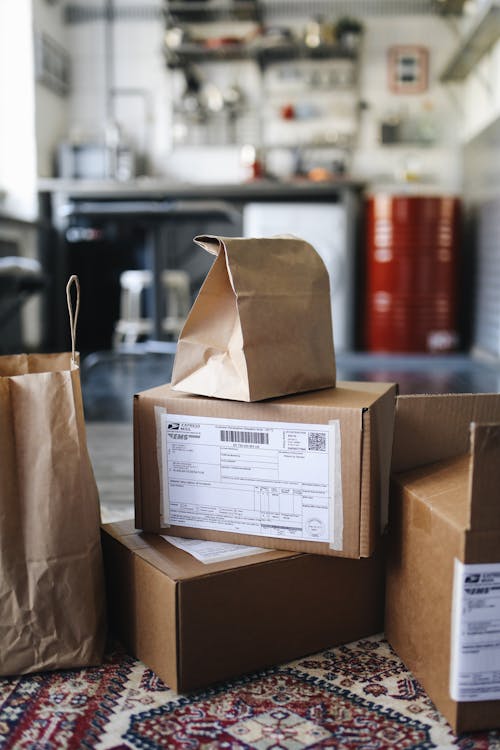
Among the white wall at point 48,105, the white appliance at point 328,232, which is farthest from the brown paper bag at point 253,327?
the white wall at point 48,105

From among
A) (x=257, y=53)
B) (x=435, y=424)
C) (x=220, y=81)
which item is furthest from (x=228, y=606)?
(x=220, y=81)

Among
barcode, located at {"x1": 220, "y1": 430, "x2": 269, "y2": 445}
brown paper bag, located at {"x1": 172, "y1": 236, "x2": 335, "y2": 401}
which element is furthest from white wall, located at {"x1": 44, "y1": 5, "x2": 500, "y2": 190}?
barcode, located at {"x1": 220, "y1": 430, "x2": 269, "y2": 445}

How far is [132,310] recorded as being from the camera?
5938mm

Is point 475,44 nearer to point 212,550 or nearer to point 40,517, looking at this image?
point 212,550

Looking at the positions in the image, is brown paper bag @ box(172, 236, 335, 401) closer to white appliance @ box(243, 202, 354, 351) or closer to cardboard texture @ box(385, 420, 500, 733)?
cardboard texture @ box(385, 420, 500, 733)

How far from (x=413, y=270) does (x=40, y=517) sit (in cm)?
441

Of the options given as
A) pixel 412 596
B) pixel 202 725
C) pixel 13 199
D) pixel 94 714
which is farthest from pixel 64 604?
pixel 13 199


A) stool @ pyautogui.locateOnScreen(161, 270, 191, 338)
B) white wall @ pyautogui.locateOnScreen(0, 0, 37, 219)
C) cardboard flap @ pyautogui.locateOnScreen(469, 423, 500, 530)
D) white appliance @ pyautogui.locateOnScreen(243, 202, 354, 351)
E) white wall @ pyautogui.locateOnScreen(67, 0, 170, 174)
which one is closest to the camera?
cardboard flap @ pyautogui.locateOnScreen(469, 423, 500, 530)

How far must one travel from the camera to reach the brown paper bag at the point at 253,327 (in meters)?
1.14

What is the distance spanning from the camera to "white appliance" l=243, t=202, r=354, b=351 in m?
5.06

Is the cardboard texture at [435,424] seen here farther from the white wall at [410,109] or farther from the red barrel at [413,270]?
the white wall at [410,109]

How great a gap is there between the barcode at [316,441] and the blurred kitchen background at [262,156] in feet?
11.6

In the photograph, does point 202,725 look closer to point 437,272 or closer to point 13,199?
point 437,272

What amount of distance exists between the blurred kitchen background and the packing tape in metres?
3.55
